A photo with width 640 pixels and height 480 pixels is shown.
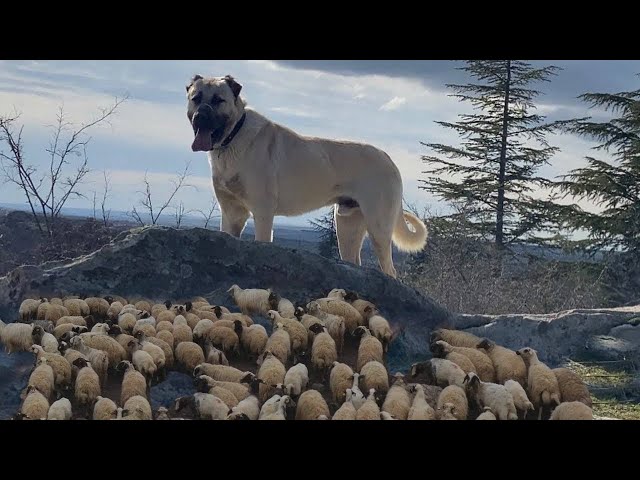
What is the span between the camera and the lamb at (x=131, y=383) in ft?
16.1

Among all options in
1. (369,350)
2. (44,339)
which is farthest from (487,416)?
(44,339)

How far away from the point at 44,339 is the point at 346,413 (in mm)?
2378

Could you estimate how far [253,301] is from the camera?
6598 millimetres

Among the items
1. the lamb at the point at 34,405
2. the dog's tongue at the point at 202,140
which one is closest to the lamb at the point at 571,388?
the lamb at the point at 34,405

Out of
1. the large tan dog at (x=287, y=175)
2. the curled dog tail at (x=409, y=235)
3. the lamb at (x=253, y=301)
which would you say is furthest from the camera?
the curled dog tail at (x=409, y=235)

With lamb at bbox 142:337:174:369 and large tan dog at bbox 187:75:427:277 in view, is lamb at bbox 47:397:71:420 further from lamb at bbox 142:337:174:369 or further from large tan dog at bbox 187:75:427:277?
large tan dog at bbox 187:75:427:277

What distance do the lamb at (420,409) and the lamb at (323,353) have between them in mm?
743

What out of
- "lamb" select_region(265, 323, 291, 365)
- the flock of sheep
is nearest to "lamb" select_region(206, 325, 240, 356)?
the flock of sheep

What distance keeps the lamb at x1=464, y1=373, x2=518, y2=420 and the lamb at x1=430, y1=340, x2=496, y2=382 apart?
36 cm

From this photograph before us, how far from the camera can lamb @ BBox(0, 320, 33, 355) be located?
574cm

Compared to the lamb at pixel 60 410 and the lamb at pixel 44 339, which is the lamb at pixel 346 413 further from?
the lamb at pixel 44 339

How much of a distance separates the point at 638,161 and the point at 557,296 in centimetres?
766

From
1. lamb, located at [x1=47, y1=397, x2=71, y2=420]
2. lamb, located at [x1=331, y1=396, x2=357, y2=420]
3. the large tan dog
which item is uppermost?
the large tan dog
